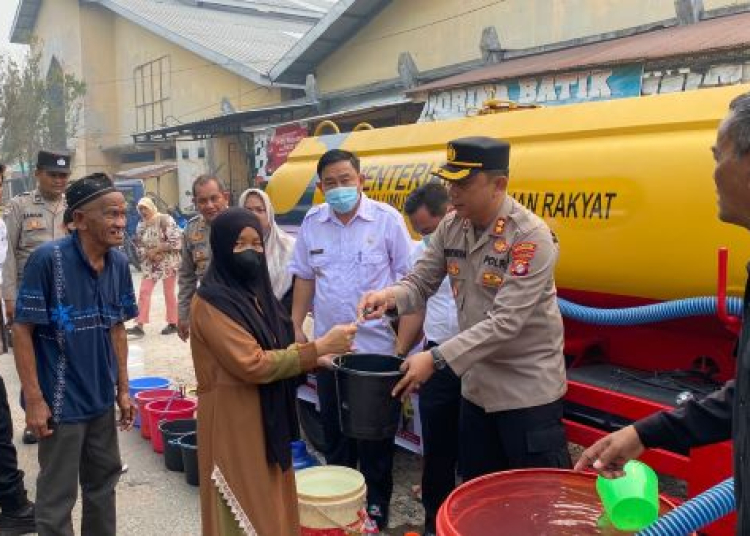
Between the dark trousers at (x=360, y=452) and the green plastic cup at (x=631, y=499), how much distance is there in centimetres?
183

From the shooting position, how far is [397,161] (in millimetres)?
4848

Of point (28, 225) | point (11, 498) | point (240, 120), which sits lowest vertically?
point (11, 498)

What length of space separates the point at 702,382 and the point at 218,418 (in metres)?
2.23

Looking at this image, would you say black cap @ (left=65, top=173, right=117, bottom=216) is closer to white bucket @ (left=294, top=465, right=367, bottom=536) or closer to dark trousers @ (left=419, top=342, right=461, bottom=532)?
white bucket @ (left=294, top=465, right=367, bottom=536)

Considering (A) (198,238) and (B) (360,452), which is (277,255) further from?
(B) (360,452)

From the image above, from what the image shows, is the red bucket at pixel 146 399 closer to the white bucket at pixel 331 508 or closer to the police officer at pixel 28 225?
the police officer at pixel 28 225

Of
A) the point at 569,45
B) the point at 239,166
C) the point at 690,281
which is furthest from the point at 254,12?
the point at 690,281

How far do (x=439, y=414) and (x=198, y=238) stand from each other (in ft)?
7.81

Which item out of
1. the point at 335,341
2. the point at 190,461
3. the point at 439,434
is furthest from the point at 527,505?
the point at 190,461

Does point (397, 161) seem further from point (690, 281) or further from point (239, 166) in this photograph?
point (239, 166)

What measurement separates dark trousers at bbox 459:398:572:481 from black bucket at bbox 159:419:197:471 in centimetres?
232

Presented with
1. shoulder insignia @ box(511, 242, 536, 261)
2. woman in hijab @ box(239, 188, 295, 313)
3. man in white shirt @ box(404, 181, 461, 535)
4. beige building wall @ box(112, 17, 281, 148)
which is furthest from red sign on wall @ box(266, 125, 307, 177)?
shoulder insignia @ box(511, 242, 536, 261)

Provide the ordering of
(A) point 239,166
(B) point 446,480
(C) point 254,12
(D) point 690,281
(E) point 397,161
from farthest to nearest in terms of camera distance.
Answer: (C) point 254,12, (A) point 239,166, (E) point 397,161, (B) point 446,480, (D) point 690,281

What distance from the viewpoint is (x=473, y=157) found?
2.65 metres
